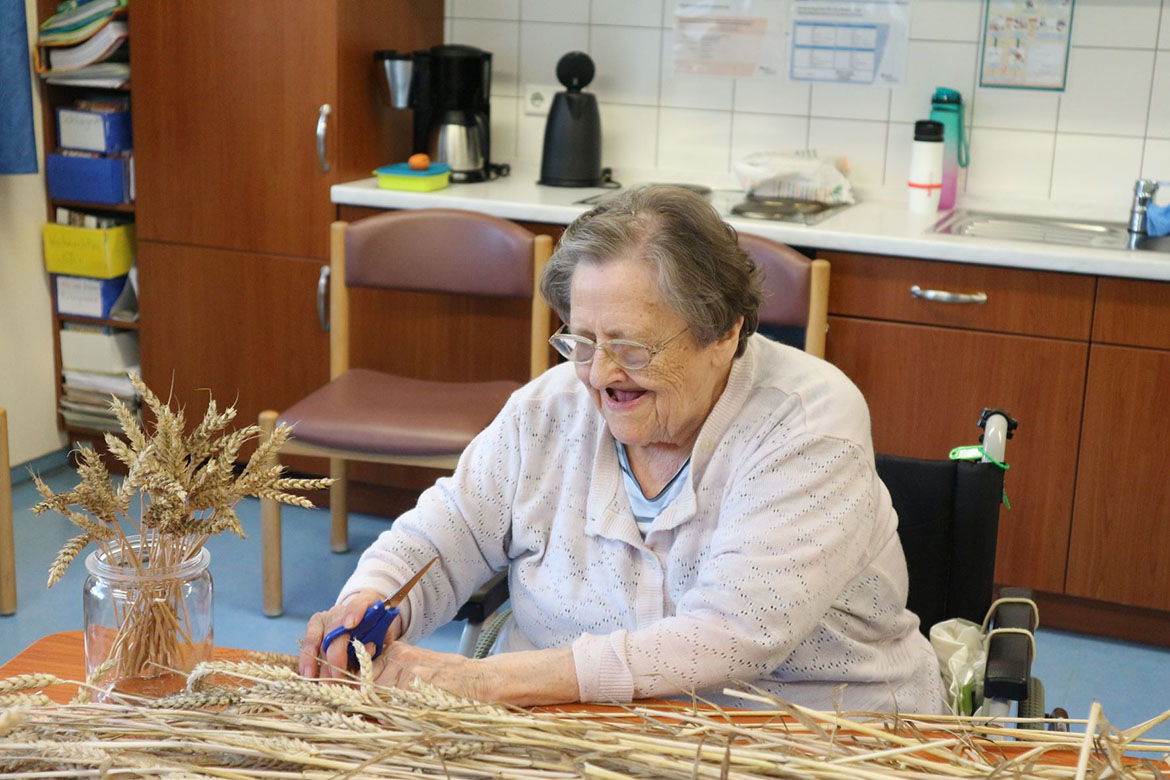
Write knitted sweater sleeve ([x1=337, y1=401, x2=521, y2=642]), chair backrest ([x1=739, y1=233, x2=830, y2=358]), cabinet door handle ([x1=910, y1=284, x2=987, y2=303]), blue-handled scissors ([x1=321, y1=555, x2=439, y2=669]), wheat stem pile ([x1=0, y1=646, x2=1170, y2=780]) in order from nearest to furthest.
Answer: wheat stem pile ([x1=0, y1=646, x2=1170, y2=780]), blue-handled scissors ([x1=321, y1=555, x2=439, y2=669]), knitted sweater sleeve ([x1=337, y1=401, x2=521, y2=642]), chair backrest ([x1=739, y1=233, x2=830, y2=358]), cabinet door handle ([x1=910, y1=284, x2=987, y2=303])

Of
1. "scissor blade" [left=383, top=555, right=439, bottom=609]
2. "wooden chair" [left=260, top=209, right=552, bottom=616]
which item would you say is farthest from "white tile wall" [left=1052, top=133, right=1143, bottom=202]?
"scissor blade" [left=383, top=555, right=439, bottom=609]

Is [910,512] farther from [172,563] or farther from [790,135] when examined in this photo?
[790,135]

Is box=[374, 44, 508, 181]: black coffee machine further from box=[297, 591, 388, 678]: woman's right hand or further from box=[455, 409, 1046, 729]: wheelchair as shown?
box=[297, 591, 388, 678]: woman's right hand

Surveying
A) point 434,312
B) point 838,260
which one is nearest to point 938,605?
point 838,260

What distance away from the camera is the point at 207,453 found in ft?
3.81

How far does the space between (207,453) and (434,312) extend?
2176 millimetres

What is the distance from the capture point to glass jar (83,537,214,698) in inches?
46.6

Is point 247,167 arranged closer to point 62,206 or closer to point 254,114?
point 254,114

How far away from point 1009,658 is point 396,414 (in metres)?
1.64

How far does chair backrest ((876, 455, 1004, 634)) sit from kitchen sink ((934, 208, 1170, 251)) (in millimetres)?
1289

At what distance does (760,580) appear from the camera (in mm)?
1406

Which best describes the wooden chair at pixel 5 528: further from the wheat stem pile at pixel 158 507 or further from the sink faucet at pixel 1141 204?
the sink faucet at pixel 1141 204

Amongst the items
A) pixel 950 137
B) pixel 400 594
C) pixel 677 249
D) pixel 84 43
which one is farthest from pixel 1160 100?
pixel 84 43

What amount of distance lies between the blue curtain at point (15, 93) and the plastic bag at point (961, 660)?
265 cm
